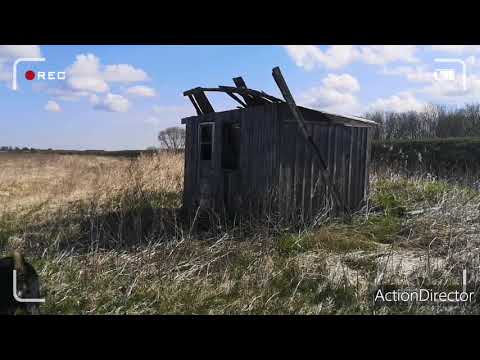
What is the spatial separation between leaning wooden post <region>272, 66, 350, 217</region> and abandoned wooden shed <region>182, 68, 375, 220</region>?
0.02 meters

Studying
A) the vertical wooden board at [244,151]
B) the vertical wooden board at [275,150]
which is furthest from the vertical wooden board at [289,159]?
the vertical wooden board at [244,151]


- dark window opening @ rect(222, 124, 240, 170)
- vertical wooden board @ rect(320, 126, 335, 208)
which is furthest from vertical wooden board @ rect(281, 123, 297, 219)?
dark window opening @ rect(222, 124, 240, 170)

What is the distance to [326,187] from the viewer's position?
287 inches

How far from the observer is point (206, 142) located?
8.46 meters

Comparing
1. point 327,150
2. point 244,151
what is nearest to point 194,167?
point 244,151

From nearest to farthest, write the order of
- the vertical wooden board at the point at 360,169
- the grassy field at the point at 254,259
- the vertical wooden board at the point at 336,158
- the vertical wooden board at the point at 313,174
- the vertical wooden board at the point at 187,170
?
the grassy field at the point at 254,259 → the vertical wooden board at the point at 313,174 → the vertical wooden board at the point at 336,158 → the vertical wooden board at the point at 360,169 → the vertical wooden board at the point at 187,170

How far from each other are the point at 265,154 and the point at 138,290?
3.82 m

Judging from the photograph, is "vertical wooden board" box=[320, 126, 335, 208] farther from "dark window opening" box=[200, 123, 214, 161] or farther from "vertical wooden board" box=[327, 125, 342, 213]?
"dark window opening" box=[200, 123, 214, 161]

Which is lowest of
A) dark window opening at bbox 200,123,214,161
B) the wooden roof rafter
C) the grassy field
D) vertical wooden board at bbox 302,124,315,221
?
the grassy field

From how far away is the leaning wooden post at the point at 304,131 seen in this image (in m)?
6.48

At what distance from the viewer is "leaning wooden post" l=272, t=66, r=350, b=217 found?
6482mm

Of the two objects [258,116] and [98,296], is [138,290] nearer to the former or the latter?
[98,296]

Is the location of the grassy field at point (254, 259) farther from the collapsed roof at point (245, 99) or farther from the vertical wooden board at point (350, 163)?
the collapsed roof at point (245, 99)

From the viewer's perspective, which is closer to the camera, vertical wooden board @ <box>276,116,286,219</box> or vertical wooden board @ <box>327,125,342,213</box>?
vertical wooden board @ <box>276,116,286,219</box>
